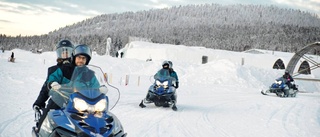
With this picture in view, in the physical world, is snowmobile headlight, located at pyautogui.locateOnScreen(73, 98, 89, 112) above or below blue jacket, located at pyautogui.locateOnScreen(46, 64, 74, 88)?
below

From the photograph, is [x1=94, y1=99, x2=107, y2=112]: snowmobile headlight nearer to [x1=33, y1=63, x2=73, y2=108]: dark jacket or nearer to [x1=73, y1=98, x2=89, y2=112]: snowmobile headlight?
[x1=73, y1=98, x2=89, y2=112]: snowmobile headlight

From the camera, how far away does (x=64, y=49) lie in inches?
225

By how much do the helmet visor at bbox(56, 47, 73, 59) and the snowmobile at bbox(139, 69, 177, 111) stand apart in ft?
21.9

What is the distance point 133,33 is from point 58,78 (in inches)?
6934

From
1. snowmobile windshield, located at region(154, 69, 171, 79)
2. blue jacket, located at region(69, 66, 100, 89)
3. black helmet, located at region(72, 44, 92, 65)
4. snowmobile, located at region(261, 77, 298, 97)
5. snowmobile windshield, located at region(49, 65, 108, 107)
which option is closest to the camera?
snowmobile windshield, located at region(49, 65, 108, 107)

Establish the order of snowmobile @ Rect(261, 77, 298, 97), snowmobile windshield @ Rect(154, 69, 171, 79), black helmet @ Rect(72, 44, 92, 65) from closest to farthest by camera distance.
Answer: black helmet @ Rect(72, 44, 92, 65), snowmobile windshield @ Rect(154, 69, 171, 79), snowmobile @ Rect(261, 77, 298, 97)

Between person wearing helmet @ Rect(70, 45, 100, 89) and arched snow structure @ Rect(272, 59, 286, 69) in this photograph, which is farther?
arched snow structure @ Rect(272, 59, 286, 69)

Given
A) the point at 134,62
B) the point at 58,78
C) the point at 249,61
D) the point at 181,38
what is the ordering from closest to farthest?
the point at 58,78 → the point at 134,62 → the point at 249,61 → the point at 181,38

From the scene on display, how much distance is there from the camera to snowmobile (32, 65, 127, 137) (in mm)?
4547

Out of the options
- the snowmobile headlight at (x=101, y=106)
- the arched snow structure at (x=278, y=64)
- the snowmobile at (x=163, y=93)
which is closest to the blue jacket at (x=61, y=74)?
the snowmobile headlight at (x=101, y=106)

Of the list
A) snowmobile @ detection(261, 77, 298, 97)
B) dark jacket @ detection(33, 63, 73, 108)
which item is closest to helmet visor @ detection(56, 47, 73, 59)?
dark jacket @ detection(33, 63, 73, 108)

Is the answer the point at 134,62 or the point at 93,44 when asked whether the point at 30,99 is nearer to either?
the point at 134,62

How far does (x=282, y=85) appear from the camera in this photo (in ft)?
74.6

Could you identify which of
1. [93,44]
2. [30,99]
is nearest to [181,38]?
[93,44]
